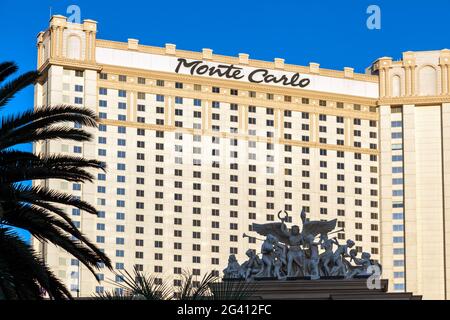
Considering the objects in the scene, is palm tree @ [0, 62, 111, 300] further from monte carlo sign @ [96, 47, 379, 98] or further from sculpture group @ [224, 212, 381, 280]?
monte carlo sign @ [96, 47, 379, 98]

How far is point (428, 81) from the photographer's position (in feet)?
557

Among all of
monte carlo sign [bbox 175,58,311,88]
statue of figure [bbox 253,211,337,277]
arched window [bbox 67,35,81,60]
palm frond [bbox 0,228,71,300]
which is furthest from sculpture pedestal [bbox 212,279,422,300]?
monte carlo sign [bbox 175,58,311,88]

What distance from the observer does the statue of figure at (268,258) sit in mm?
92062

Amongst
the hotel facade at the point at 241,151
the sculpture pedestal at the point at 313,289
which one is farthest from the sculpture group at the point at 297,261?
the hotel facade at the point at 241,151

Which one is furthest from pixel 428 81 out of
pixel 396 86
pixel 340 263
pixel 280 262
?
pixel 280 262

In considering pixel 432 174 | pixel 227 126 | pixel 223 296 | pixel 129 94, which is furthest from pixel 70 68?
pixel 223 296

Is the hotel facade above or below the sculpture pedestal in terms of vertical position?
above

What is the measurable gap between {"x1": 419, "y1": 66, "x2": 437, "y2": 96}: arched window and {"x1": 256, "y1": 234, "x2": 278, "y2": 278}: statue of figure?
3178 inches

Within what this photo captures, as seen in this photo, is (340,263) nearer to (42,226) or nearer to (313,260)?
(313,260)

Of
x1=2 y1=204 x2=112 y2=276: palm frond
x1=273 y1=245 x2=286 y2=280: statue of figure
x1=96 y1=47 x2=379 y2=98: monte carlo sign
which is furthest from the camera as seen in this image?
x1=96 y1=47 x2=379 y2=98: monte carlo sign

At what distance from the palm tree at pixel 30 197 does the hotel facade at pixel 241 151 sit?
110423 millimetres

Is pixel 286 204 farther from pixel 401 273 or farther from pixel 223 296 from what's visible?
pixel 223 296

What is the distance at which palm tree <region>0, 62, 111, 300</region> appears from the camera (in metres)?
37.0

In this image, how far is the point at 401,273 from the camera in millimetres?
161000
